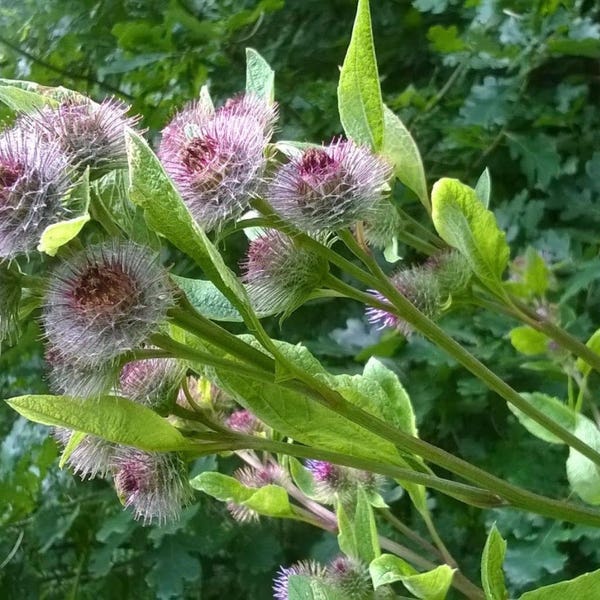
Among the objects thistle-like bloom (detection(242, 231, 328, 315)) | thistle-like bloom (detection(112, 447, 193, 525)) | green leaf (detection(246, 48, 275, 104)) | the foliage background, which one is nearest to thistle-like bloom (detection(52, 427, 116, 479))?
thistle-like bloom (detection(112, 447, 193, 525))

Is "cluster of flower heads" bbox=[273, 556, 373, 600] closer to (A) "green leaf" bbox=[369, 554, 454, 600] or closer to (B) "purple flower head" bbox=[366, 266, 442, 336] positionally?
(A) "green leaf" bbox=[369, 554, 454, 600]

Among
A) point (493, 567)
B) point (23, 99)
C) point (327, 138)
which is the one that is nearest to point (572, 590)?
point (493, 567)

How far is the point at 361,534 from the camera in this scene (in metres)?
0.55

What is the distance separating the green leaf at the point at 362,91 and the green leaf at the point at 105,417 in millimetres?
185

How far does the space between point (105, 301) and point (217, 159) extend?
0.08 m

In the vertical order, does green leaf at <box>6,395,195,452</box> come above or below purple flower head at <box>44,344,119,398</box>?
below

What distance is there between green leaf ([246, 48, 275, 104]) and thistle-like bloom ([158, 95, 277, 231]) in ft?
0.23

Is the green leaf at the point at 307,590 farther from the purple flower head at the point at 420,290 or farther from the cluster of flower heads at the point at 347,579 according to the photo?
the purple flower head at the point at 420,290

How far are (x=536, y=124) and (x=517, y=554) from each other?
51cm

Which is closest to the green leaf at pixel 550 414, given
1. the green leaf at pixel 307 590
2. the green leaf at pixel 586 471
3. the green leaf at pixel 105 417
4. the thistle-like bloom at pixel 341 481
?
the green leaf at pixel 586 471

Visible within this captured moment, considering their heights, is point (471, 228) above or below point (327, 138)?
Result: above

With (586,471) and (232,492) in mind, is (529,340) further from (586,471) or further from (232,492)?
(232,492)

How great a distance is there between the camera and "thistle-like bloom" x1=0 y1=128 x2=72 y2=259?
1.11 ft

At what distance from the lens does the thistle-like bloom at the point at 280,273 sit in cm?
42
